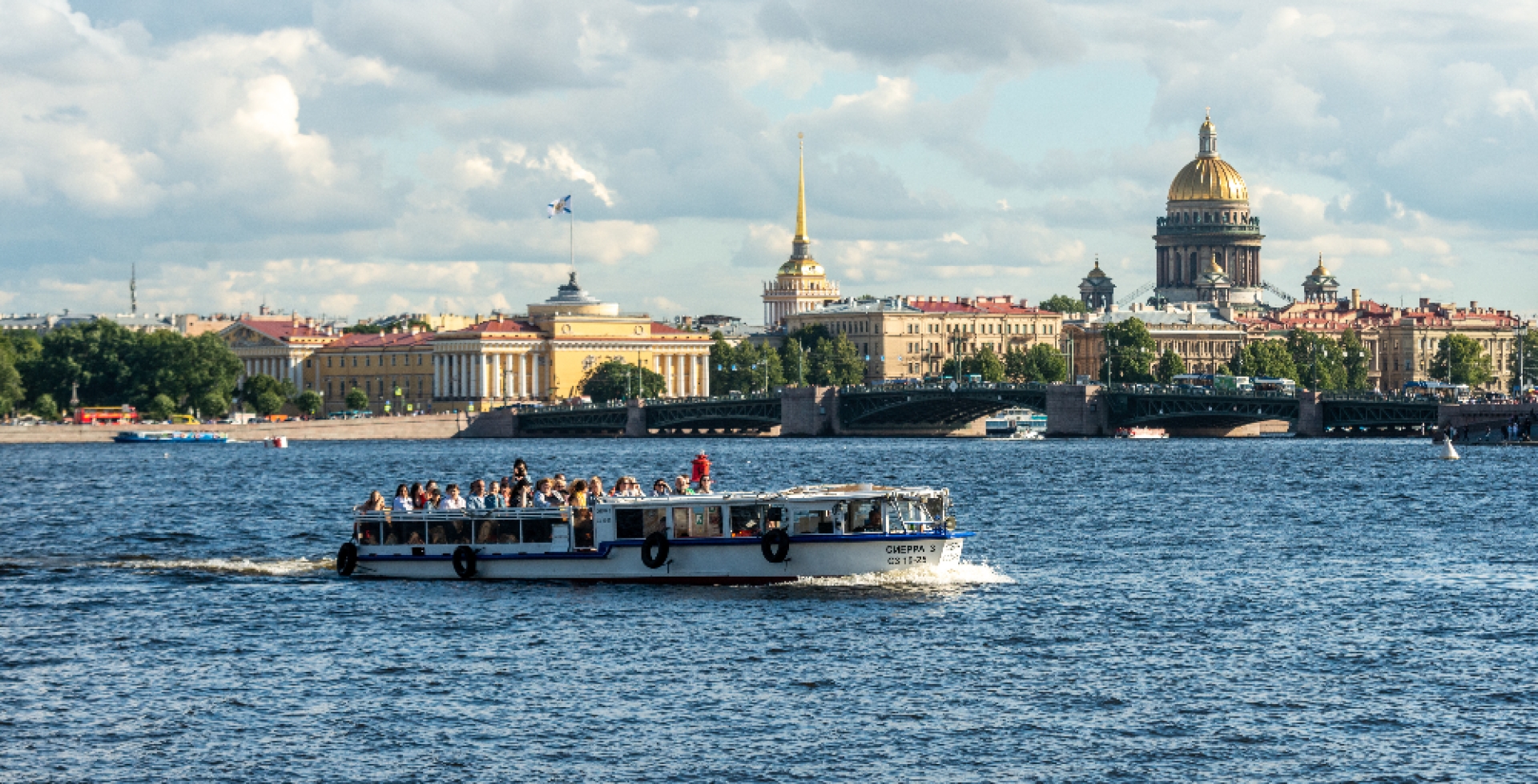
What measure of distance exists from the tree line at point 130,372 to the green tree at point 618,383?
89.0 ft

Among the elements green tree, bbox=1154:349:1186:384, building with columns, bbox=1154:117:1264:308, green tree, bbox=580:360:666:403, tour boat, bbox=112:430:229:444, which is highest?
building with columns, bbox=1154:117:1264:308

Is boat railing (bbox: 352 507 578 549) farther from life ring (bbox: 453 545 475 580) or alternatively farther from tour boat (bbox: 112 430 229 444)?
tour boat (bbox: 112 430 229 444)

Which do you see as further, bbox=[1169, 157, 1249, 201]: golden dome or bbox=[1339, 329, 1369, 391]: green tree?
bbox=[1169, 157, 1249, 201]: golden dome

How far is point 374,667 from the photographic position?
25156 millimetres

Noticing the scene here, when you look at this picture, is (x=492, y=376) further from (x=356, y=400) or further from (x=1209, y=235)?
(x=1209, y=235)

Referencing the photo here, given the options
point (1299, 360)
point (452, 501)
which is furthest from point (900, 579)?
point (1299, 360)

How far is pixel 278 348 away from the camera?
15562 cm

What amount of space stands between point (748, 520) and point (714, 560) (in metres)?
0.75

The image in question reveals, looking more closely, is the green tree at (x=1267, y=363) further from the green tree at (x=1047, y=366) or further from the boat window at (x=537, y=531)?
the boat window at (x=537, y=531)

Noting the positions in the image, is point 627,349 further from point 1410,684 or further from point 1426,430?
point 1410,684

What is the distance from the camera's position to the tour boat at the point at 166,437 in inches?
4208

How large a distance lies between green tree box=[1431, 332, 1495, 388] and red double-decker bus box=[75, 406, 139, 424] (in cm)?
8520

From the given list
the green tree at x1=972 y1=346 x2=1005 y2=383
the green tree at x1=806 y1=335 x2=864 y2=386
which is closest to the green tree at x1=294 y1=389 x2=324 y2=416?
the green tree at x1=806 y1=335 x2=864 y2=386

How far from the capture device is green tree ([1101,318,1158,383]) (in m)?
152
